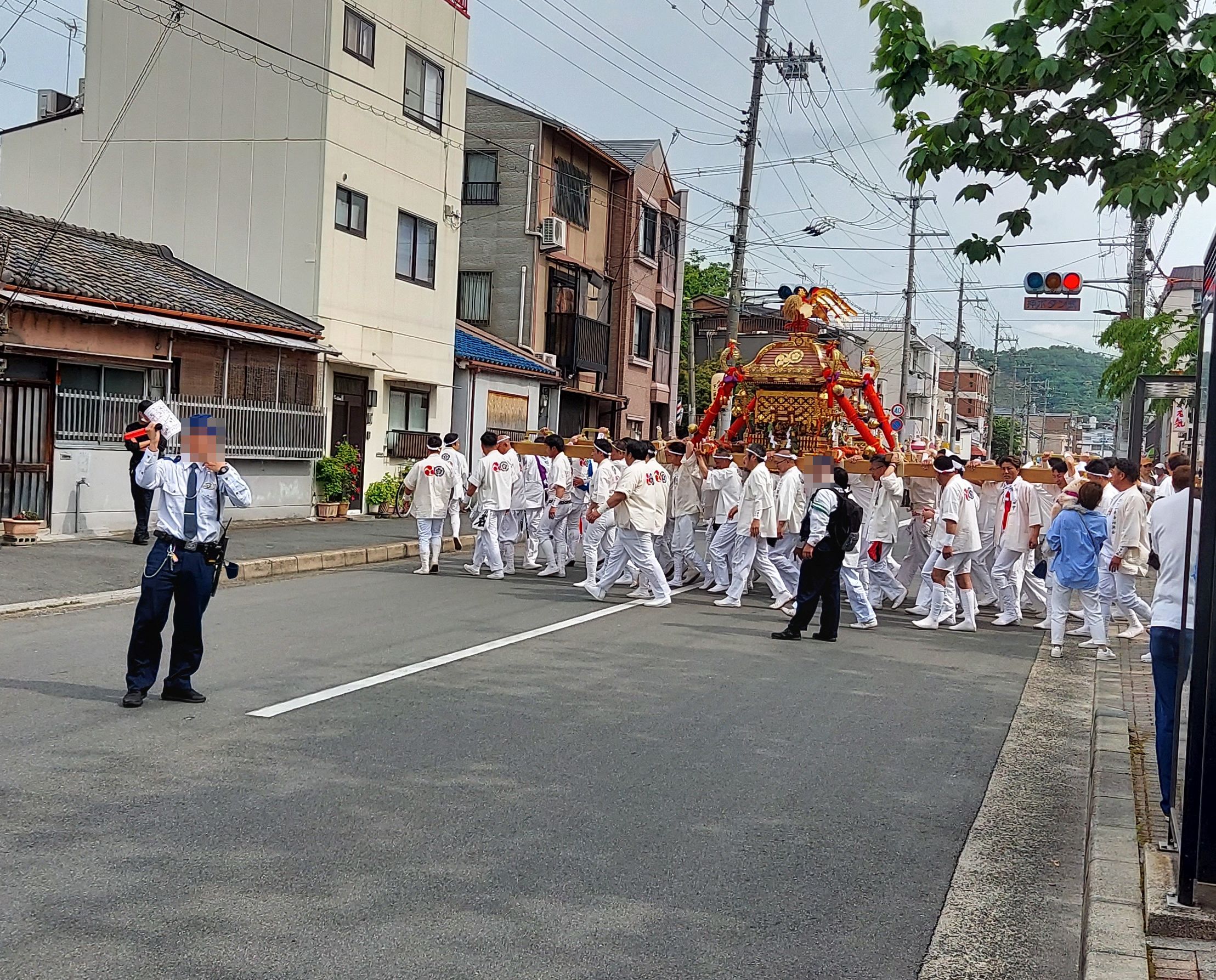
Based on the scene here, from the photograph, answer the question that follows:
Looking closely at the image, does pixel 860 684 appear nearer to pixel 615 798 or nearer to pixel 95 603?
pixel 615 798

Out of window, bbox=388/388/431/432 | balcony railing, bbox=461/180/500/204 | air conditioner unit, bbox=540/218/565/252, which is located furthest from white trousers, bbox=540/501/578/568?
balcony railing, bbox=461/180/500/204

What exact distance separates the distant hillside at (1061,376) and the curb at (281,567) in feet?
375

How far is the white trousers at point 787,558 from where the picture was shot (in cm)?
1434

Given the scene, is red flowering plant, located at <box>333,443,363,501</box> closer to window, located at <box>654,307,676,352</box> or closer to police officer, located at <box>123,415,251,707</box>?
police officer, located at <box>123,415,251,707</box>

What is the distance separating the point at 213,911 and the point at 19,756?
2.48 metres

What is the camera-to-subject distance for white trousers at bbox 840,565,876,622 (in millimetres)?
12648

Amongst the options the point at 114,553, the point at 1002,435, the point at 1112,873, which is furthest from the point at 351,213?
the point at 1002,435

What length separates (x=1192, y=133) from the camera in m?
6.15

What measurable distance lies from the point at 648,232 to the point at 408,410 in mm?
15515

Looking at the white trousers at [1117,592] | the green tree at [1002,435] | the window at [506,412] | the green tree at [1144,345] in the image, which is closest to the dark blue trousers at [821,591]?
the white trousers at [1117,592]

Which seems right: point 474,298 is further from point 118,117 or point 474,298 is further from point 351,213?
point 118,117

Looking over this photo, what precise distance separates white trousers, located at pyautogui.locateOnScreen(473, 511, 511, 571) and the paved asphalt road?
566 cm

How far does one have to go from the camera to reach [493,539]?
52.2 ft

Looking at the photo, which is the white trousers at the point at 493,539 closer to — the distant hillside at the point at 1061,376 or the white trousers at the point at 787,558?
the white trousers at the point at 787,558
